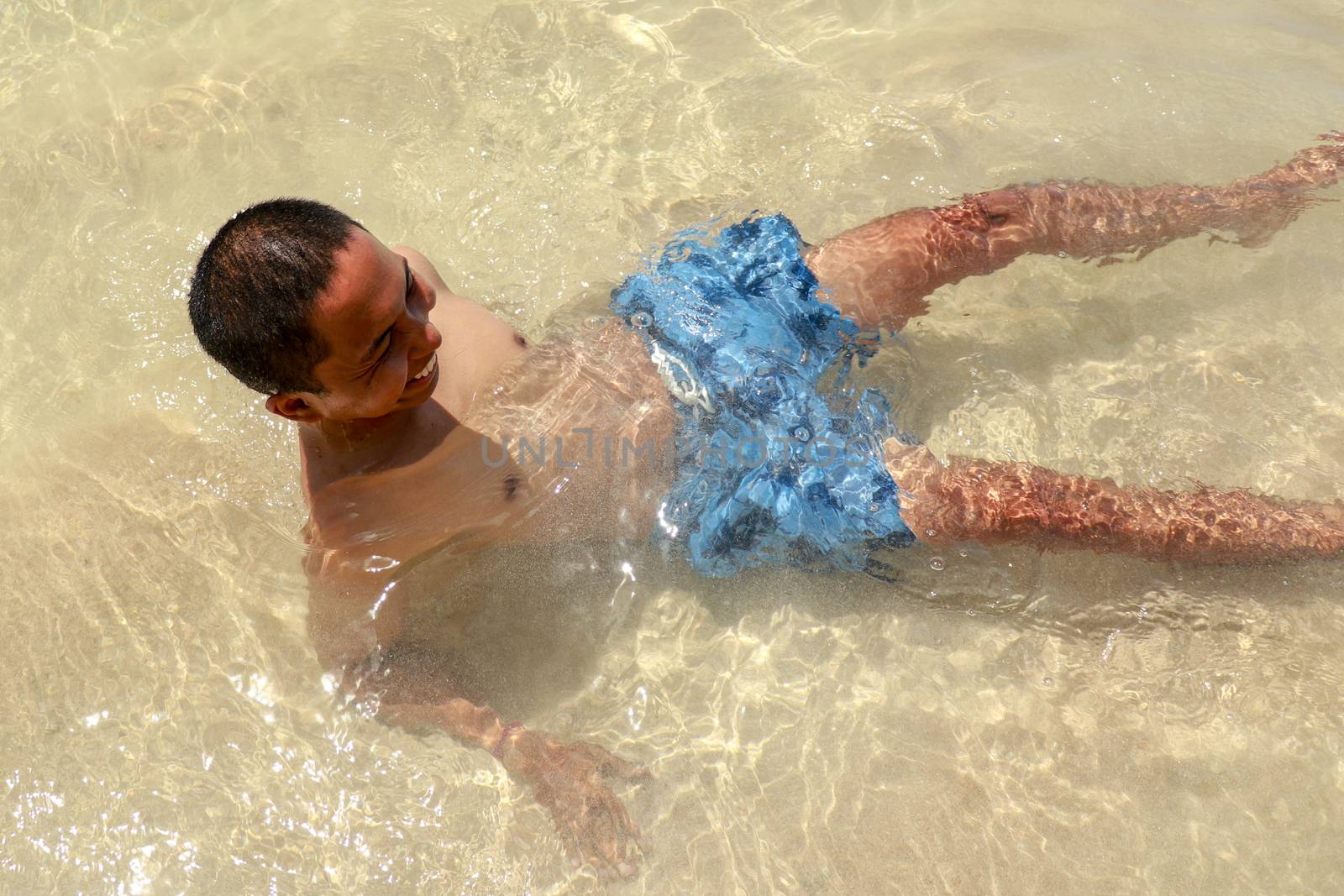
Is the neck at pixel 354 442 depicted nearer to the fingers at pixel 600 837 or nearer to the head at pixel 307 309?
the head at pixel 307 309

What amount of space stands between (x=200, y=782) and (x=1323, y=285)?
3765mm

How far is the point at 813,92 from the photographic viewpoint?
12.9 feet

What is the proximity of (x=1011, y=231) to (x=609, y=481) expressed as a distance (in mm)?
1432

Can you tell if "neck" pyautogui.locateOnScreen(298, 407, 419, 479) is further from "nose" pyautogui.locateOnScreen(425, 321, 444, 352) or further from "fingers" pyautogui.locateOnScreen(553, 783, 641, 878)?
"fingers" pyautogui.locateOnScreen(553, 783, 641, 878)

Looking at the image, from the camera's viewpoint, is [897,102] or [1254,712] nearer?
[1254,712]

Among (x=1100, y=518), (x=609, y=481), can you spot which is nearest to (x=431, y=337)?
(x=609, y=481)

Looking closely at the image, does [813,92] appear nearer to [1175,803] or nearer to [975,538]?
[975,538]

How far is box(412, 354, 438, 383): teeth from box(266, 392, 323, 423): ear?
0.22 meters

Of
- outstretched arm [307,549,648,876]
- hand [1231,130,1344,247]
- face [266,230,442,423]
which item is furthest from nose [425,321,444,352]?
hand [1231,130,1344,247]

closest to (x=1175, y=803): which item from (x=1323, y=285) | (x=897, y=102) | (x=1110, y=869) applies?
(x=1110, y=869)

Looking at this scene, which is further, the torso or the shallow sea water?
the shallow sea water

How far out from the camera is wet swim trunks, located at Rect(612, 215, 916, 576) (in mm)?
2590

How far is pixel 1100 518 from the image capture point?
2.57 m

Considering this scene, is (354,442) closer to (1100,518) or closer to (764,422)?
(764,422)
